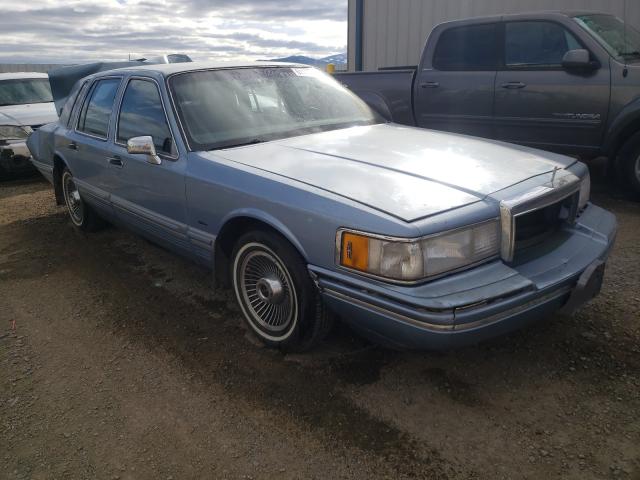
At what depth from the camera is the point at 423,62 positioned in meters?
6.46

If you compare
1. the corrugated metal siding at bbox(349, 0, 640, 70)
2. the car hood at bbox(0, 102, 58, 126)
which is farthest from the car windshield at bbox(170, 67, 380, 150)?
the car hood at bbox(0, 102, 58, 126)

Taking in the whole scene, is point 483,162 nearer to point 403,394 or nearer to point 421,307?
point 421,307

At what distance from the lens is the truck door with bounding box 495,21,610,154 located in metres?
5.34

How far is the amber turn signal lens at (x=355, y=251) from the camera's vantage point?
2.34m

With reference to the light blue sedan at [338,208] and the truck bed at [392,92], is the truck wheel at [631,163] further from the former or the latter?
the light blue sedan at [338,208]

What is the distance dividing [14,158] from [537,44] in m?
7.23

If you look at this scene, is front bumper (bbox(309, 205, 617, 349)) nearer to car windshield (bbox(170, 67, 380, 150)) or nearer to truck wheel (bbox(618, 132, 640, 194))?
car windshield (bbox(170, 67, 380, 150))

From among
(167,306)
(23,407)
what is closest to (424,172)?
(167,306)

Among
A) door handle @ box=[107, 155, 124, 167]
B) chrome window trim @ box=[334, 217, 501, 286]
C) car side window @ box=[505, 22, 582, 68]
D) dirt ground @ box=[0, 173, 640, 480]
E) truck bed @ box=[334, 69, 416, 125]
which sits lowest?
dirt ground @ box=[0, 173, 640, 480]

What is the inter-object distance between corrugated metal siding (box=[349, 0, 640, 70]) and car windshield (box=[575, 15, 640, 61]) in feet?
6.93

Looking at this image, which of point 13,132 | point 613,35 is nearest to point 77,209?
point 13,132

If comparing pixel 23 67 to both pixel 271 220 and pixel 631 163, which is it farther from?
pixel 271 220

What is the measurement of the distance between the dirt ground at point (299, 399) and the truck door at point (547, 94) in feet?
7.10

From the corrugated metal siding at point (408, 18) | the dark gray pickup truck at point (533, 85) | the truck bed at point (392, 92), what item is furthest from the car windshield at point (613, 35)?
the corrugated metal siding at point (408, 18)
